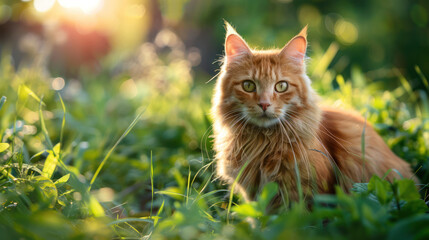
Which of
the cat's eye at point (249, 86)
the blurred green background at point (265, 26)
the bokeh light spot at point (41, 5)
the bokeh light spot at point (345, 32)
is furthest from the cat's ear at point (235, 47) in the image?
the bokeh light spot at point (345, 32)

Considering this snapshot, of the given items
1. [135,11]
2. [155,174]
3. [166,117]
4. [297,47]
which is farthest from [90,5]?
[297,47]

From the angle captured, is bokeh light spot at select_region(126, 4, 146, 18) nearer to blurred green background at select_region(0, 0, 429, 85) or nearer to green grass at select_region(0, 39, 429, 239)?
blurred green background at select_region(0, 0, 429, 85)

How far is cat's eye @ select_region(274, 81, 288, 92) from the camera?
4.21ft

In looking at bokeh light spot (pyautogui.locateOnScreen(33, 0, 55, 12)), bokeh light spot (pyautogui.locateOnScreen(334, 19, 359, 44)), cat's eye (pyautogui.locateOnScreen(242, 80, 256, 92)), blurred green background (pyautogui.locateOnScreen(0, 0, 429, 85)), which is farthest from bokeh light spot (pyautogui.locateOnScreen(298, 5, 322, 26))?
cat's eye (pyautogui.locateOnScreen(242, 80, 256, 92))

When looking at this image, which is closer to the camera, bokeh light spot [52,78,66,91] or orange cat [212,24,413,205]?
orange cat [212,24,413,205]

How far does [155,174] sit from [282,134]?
2.61ft

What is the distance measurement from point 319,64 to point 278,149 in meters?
1.62

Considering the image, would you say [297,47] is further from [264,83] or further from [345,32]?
[345,32]

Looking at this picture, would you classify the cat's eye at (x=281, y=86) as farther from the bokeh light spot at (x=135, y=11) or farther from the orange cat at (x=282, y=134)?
the bokeh light spot at (x=135, y=11)

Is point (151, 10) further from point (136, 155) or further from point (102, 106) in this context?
point (136, 155)

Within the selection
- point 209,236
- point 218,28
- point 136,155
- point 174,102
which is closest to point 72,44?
point 218,28

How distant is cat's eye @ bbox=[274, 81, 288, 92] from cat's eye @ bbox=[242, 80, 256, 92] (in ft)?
0.28

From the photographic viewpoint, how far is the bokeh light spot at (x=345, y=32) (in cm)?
375

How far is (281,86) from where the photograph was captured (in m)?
1.29
